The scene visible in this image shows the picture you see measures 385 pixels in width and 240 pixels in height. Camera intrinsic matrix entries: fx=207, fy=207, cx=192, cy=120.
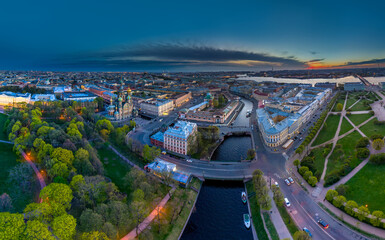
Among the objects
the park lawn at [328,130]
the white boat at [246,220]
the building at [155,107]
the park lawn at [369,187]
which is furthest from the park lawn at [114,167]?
the park lawn at [328,130]

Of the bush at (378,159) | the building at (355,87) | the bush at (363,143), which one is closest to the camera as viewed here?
the bush at (378,159)

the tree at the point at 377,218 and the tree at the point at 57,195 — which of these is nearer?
the tree at the point at 57,195

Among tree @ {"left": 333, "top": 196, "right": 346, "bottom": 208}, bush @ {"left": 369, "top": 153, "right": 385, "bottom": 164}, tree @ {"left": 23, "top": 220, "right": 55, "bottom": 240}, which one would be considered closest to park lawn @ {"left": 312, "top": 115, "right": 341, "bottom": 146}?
bush @ {"left": 369, "top": 153, "right": 385, "bottom": 164}

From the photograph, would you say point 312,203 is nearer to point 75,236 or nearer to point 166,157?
point 166,157

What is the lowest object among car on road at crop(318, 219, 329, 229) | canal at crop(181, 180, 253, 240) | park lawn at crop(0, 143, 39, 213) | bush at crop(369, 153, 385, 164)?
canal at crop(181, 180, 253, 240)

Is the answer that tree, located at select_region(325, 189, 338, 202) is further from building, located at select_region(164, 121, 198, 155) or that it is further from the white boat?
building, located at select_region(164, 121, 198, 155)

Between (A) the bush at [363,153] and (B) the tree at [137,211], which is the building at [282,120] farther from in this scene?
(B) the tree at [137,211]

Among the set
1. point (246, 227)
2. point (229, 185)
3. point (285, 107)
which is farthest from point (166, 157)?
point (285, 107)
